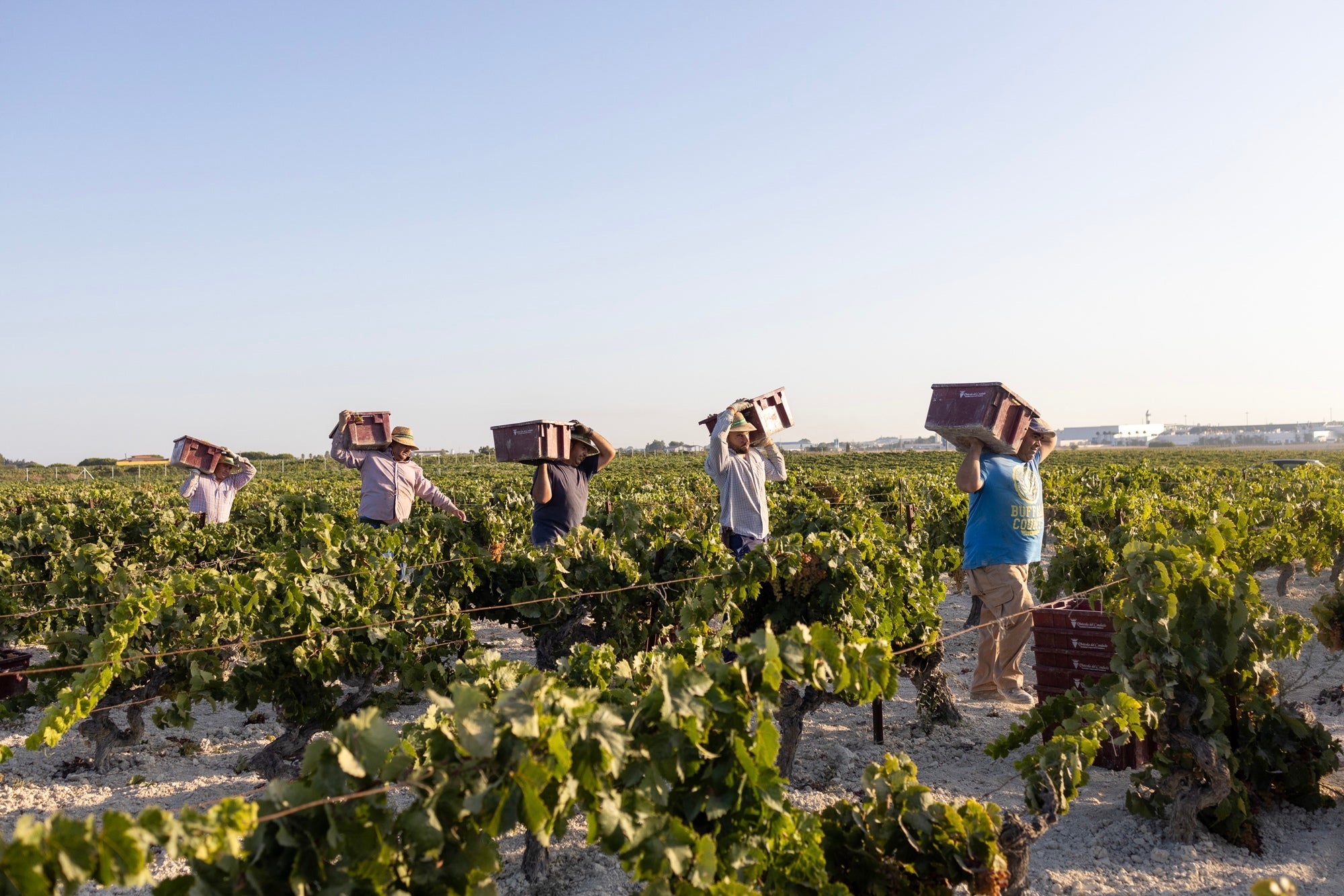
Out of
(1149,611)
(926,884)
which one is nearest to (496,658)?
(926,884)

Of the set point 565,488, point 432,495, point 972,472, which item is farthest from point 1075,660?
point 432,495

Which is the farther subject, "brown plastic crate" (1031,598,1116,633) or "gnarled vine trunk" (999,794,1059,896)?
"brown plastic crate" (1031,598,1116,633)

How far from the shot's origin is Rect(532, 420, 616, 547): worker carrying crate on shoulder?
645cm

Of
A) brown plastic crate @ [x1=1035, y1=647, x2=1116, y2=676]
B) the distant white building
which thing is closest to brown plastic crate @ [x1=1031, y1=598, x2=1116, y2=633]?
brown plastic crate @ [x1=1035, y1=647, x2=1116, y2=676]

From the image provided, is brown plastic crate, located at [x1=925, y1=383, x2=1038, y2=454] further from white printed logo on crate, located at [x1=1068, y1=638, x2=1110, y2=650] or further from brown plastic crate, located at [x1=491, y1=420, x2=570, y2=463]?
brown plastic crate, located at [x1=491, y1=420, x2=570, y2=463]

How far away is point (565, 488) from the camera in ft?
21.4

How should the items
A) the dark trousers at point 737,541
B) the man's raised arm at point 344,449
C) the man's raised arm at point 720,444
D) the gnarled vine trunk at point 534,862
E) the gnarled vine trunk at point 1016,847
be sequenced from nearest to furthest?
the gnarled vine trunk at point 1016,847
the gnarled vine trunk at point 534,862
the man's raised arm at point 720,444
the dark trousers at point 737,541
the man's raised arm at point 344,449

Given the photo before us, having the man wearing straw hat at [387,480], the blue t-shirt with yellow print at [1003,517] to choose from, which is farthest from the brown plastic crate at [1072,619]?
the man wearing straw hat at [387,480]

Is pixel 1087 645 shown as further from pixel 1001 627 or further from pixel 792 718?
pixel 792 718

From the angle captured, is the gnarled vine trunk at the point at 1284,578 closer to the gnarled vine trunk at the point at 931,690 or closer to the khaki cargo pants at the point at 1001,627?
the khaki cargo pants at the point at 1001,627

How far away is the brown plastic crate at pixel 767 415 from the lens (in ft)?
21.1

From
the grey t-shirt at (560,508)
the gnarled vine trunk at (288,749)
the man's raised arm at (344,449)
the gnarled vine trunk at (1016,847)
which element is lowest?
the gnarled vine trunk at (288,749)

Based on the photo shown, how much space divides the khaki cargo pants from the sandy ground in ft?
0.64

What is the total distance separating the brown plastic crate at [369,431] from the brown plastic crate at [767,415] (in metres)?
3.03
